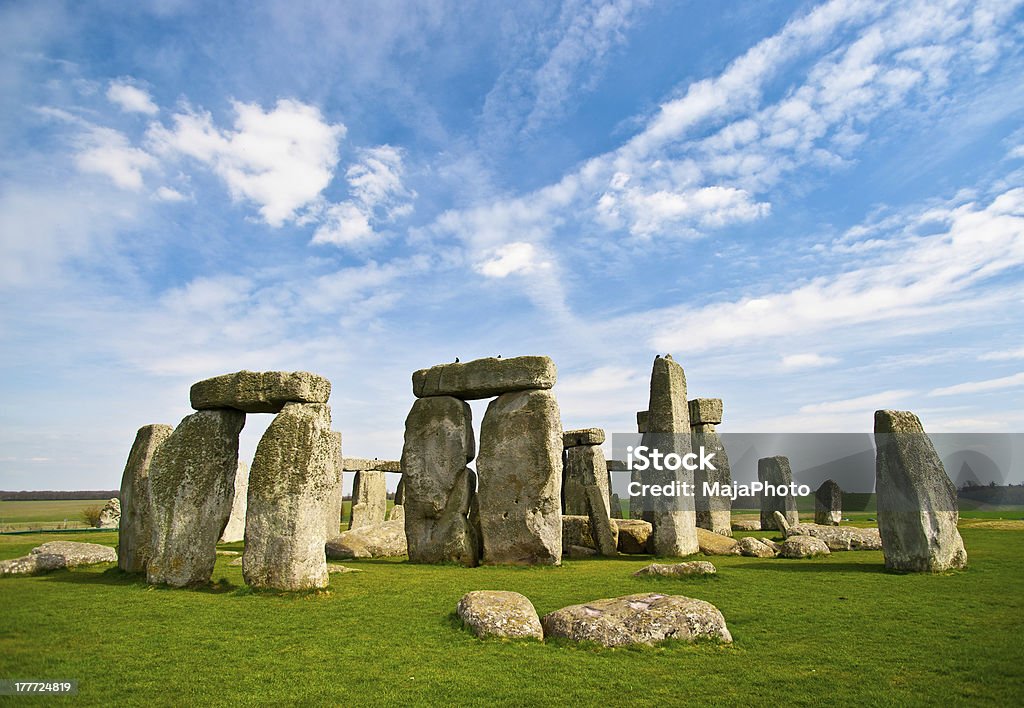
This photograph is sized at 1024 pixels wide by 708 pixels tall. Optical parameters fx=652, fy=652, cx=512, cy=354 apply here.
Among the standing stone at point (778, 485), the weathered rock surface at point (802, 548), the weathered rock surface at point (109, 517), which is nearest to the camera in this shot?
the weathered rock surface at point (802, 548)

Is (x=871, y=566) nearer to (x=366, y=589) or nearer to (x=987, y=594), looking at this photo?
(x=987, y=594)

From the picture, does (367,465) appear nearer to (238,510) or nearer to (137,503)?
(238,510)

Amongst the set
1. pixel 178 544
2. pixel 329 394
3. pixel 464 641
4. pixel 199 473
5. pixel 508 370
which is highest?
pixel 508 370

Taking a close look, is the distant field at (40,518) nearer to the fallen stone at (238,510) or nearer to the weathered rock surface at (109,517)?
the weathered rock surface at (109,517)

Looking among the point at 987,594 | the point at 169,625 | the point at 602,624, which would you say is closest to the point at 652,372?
the point at 987,594

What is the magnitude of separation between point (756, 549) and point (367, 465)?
15078mm

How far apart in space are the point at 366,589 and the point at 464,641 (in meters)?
3.35

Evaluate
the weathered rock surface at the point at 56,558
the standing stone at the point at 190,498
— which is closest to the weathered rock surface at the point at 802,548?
the standing stone at the point at 190,498

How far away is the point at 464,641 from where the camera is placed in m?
6.27

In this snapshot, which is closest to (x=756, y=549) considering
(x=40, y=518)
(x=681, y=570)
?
(x=681, y=570)

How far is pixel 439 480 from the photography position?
1367cm

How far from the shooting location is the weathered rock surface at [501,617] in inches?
248

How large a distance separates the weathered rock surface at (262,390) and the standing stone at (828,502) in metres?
21.9

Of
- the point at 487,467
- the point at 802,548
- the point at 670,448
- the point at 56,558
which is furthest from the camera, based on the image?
the point at 670,448
